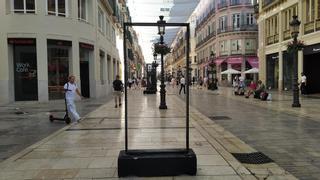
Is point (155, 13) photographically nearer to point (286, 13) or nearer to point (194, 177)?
point (286, 13)

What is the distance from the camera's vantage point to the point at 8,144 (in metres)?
10.0

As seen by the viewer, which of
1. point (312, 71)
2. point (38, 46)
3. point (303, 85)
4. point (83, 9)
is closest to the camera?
point (38, 46)

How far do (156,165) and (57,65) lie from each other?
21.0 metres

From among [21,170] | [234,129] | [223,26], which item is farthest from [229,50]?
[21,170]

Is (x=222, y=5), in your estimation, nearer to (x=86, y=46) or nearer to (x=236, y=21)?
(x=236, y=21)

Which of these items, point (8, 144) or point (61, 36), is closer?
point (8, 144)

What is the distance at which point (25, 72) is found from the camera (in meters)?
25.2

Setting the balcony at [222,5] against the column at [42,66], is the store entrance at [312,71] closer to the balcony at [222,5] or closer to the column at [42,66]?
the column at [42,66]

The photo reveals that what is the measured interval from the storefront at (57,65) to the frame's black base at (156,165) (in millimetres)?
20226

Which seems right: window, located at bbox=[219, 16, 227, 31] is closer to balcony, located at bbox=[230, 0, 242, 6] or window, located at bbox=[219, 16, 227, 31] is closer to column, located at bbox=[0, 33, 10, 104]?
balcony, located at bbox=[230, 0, 242, 6]

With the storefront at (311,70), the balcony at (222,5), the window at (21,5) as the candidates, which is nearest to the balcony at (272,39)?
the storefront at (311,70)

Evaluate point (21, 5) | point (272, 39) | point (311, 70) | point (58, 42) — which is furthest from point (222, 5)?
point (21, 5)

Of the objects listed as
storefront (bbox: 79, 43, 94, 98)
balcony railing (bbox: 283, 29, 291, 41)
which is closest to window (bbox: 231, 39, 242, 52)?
balcony railing (bbox: 283, 29, 291, 41)

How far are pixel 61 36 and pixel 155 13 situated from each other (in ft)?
149
